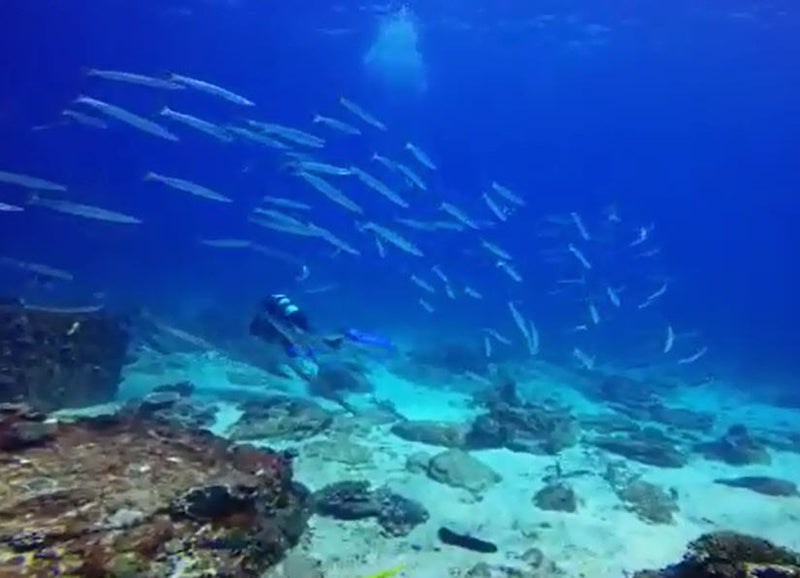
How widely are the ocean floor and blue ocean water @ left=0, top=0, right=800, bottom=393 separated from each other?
5.50m

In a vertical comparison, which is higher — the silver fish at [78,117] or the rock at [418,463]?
the silver fish at [78,117]

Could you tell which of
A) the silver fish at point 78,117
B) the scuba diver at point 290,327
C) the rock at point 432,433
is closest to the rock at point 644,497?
the rock at point 432,433

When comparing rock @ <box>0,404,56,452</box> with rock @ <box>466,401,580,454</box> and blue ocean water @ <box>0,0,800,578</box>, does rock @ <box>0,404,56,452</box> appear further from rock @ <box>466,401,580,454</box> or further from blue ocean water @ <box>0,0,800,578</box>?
rock @ <box>466,401,580,454</box>

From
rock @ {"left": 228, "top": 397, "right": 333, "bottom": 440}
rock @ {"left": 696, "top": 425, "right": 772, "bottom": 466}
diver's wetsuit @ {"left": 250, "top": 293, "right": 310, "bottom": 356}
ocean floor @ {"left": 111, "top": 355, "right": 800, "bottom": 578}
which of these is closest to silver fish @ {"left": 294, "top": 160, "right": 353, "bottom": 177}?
diver's wetsuit @ {"left": 250, "top": 293, "right": 310, "bottom": 356}

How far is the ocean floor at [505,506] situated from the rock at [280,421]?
178mm

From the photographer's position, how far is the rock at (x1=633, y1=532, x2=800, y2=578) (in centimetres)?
415

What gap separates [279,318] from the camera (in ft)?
30.2

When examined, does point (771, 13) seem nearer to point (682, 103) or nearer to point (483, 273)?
point (483, 273)

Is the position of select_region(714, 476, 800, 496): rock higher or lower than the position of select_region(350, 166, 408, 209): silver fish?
lower

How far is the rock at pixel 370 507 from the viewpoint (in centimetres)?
726

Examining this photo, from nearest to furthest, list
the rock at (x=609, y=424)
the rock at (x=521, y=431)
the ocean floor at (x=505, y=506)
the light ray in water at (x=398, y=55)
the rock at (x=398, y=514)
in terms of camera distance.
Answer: the ocean floor at (x=505, y=506) < the rock at (x=398, y=514) < the rock at (x=521, y=431) < the rock at (x=609, y=424) < the light ray in water at (x=398, y=55)

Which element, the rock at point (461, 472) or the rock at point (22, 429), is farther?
the rock at point (461, 472)

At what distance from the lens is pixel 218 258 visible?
4403cm

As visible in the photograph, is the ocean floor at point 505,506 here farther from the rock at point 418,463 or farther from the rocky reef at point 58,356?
the rocky reef at point 58,356
